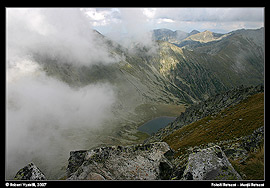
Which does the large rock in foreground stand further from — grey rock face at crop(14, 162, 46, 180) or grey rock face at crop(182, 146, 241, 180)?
grey rock face at crop(182, 146, 241, 180)

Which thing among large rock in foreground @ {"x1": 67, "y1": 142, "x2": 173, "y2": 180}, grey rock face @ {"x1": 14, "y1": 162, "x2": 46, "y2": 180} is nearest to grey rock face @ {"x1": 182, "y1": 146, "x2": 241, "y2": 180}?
large rock in foreground @ {"x1": 67, "y1": 142, "x2": 173, "y2": 180}

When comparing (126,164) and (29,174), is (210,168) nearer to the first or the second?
(126,164)

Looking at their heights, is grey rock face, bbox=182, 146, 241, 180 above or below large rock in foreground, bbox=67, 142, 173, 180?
below

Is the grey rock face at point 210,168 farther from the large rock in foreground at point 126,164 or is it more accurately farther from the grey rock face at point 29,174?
the grey rock face at point 29,174

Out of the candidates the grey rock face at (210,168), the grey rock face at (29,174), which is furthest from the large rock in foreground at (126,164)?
the grey rock face at (210,168)

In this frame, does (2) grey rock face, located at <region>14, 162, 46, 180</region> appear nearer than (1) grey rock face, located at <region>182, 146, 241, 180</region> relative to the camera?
No
